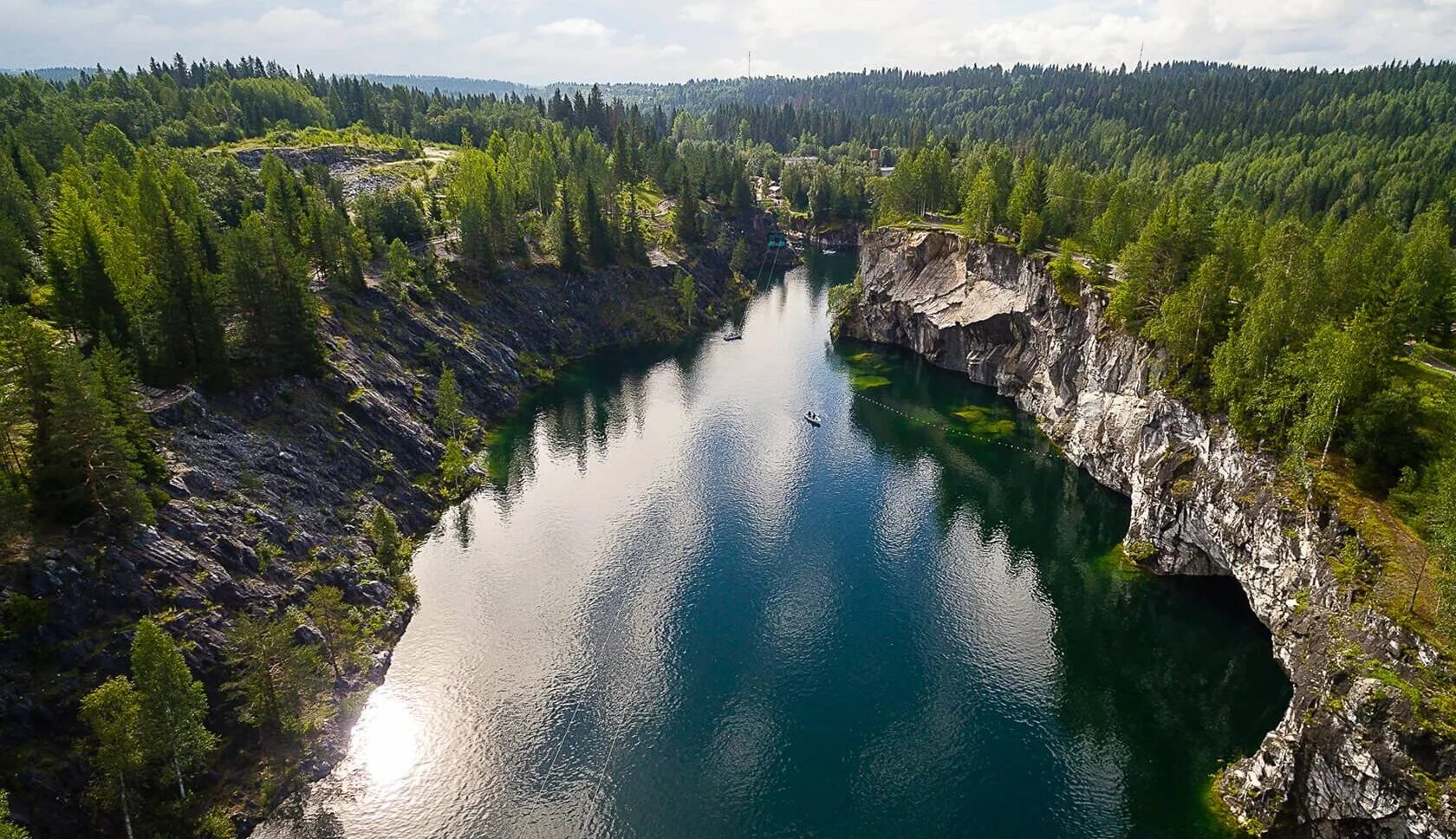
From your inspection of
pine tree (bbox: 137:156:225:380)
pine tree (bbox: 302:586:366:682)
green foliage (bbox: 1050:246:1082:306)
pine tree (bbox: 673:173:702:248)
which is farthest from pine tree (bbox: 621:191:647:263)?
pine tree (bbox: 302:586:366:682)

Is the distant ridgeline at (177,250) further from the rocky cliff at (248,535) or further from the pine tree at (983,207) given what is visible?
the pine tree at (983,207)

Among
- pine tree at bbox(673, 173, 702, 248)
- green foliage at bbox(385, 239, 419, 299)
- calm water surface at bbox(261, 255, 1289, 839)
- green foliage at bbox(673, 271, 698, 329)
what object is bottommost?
calm water surface at bbox(261, 255, 1289, 839)

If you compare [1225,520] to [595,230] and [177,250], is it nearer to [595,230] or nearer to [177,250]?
[177,250]

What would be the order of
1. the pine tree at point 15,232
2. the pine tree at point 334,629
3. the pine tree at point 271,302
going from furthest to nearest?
the pine tree at point 271,302 < the pine tree at point 15,232 < the pine tree at point 334,629

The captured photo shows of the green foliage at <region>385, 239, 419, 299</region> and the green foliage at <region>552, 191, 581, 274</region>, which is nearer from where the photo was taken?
the green foliage at <region>385, 239, 419, 299</region>

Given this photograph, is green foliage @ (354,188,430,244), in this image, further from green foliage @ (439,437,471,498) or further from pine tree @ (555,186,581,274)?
green foliage @ (439,437,471,498)

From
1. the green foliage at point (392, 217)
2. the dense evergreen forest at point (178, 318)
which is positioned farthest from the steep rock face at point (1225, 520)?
the green foliage at point (392, 217)
